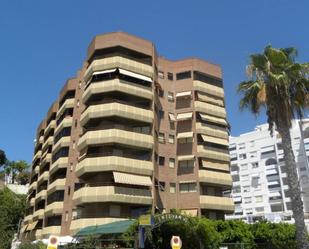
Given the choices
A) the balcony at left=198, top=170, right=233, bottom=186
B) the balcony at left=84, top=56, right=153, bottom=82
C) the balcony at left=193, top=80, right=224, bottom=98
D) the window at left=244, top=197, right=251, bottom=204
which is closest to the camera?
the balcony at left=84, top=56, right=153, bottom=82

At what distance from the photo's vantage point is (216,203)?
4941cm

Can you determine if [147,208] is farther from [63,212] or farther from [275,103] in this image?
[275,103]

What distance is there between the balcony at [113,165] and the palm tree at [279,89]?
701 inches

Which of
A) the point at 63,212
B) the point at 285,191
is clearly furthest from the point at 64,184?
the point at 285,191

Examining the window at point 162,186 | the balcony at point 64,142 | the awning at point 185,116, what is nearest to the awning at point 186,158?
the window at point 162,186

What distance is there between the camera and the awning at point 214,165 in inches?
2019

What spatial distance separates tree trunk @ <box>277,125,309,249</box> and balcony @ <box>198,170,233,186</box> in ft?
76.8

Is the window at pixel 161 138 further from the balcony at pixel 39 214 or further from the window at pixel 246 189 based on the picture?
the window at pixel 246 189

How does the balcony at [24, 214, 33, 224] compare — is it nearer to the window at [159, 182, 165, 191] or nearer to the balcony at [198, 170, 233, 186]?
the window at [159, 182, 165, 191]

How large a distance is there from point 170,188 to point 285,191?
60.2 meters

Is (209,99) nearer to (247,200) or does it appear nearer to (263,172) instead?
(263,172)

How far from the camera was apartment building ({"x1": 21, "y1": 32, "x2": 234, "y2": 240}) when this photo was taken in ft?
142

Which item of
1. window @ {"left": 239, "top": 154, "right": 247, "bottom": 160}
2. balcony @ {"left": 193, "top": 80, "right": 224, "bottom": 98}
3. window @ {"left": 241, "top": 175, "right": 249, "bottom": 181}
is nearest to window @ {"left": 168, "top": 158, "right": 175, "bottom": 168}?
balcony @ {"left": 193, "top": 80, "right": 224, "bottom": 98}

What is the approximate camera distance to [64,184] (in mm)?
52125
